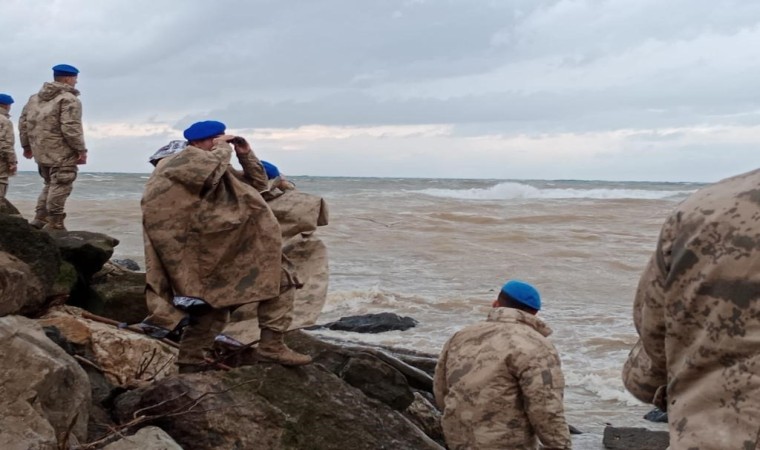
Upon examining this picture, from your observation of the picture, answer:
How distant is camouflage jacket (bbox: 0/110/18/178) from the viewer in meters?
11.2

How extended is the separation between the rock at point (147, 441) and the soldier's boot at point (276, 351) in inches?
40.8

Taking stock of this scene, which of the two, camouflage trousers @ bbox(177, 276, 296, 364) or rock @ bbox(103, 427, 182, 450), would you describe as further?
camouflage trousers @ bbox(177, 276, 296, 364)

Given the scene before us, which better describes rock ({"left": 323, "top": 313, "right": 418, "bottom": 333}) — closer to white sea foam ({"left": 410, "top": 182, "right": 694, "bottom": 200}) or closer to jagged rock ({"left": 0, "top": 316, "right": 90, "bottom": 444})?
jagged rock ({"left": 0, "top": 316, "right": 90, "bottom": 444})

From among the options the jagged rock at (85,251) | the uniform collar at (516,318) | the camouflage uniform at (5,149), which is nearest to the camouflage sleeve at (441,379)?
the uniform collar at (516,318)

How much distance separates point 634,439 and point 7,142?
7.23 meters

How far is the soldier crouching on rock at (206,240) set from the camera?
569cm

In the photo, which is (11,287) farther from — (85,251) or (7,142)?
(7,142)

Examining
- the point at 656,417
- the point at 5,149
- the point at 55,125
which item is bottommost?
the point at 656,417

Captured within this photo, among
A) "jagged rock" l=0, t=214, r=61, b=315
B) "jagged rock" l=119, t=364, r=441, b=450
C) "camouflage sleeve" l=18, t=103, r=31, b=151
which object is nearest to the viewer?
"jagged rock" l=119, t=364, r=441, b=450

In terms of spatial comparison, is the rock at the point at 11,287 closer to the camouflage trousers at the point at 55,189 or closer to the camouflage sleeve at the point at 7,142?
the camouflage trousers at the point at 55,189

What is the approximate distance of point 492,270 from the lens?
1869 centimetres

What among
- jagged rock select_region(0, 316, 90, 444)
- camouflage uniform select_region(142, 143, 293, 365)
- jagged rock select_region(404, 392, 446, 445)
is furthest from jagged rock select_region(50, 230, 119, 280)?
jagged rock select_region(0, 316, 90, 444)

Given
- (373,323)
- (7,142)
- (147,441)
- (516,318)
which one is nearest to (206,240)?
(147,441)

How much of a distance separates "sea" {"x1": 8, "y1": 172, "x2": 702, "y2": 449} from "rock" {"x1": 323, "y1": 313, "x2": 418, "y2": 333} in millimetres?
160
